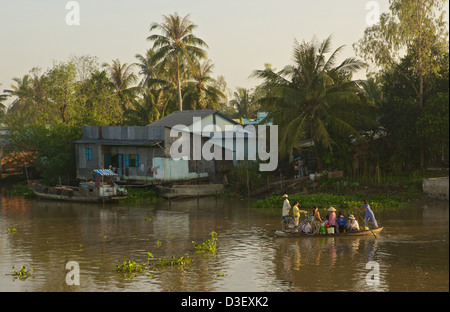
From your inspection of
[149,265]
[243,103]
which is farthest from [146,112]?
[149,265]

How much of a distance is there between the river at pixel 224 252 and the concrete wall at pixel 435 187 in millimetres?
621

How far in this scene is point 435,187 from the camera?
27703 mm

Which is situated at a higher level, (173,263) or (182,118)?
(182,118)

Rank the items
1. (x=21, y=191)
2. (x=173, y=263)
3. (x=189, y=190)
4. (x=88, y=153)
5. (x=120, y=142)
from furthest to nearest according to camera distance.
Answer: (x=21, y=191) < (x=88, y=153) < (x=120, y=142) < (x=189, y=190) < (x=173, y=263)

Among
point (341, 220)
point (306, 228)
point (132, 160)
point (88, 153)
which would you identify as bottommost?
point (306, 228)

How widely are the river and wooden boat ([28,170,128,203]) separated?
3.49 meters

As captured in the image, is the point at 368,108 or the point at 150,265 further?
the point at 368,108

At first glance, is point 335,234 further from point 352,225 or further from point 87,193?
point 87,193

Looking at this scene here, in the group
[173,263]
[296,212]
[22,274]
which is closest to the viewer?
[22,274]

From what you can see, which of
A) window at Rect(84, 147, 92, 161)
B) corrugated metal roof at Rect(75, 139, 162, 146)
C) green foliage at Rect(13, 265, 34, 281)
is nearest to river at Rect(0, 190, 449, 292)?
green foliage at Rect(13, 265, 34, 281)

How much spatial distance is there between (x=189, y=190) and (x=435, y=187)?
14233 mm

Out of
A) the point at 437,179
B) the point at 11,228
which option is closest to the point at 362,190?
the point at 437,179

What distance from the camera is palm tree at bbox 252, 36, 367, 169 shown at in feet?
103

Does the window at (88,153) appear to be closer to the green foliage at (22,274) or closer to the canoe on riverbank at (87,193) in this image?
the canoe on riverbank at (87,193)
